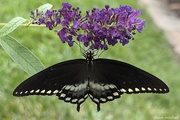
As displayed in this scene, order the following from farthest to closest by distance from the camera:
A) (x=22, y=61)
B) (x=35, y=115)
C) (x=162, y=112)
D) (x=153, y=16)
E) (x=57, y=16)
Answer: (x=153, y=16)
(x=162, y=112)
(x=35, y=115)
(x=22, y=61)
(x=57, y=16)

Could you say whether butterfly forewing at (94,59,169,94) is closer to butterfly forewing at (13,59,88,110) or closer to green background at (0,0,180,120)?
butterfly forewing at (13,59,88,110)

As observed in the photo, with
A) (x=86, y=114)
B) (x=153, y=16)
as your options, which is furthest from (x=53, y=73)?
(x=153, y=16)

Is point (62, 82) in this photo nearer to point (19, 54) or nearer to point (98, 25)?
point (19, 54)

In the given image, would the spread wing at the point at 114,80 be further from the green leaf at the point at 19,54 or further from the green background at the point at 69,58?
the green background at the point at 69,58

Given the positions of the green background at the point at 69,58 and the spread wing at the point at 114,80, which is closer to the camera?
the spread wing at the point at 114,80

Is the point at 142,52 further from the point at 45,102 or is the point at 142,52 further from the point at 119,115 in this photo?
the point at 45,102

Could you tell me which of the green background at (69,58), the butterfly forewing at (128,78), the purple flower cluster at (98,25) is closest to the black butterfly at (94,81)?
the butterfly forewing at (128,78)

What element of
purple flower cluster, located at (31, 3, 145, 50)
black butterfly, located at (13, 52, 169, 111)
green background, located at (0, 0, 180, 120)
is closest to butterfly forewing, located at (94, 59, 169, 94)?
black butterfly, located at (13, 52, 169, 111)
